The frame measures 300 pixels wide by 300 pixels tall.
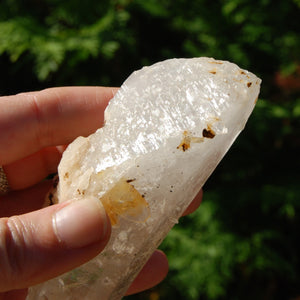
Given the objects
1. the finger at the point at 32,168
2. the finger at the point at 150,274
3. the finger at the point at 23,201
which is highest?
the finger at the point at 32,168

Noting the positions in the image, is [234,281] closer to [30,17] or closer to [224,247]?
[224,247]

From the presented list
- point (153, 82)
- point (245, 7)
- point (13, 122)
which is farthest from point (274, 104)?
point (13, 122)

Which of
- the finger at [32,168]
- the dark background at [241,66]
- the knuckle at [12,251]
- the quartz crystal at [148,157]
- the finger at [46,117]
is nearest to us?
the knuckle at [12,251]

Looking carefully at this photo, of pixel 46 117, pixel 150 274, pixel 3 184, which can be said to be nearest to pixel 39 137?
pixel 46 117

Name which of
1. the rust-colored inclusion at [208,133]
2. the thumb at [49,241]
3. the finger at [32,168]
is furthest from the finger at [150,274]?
the rust-colored inclusion at [208,133]

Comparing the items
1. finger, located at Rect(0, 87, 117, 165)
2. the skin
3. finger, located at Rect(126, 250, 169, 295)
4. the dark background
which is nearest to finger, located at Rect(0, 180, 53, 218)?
the skin

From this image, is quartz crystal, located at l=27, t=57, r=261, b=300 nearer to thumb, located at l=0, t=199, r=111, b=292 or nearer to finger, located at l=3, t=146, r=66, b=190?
thumb, located at l=0, t=199, r=111, b=292

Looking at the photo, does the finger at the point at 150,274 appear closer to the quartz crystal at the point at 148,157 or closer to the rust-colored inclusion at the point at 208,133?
the quartz crystal at the point at 148,157

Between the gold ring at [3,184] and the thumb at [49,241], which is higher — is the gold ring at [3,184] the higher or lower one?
the lower one
